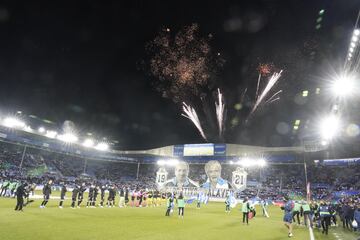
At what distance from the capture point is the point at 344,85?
24.8 m

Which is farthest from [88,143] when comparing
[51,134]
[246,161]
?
[246,161]

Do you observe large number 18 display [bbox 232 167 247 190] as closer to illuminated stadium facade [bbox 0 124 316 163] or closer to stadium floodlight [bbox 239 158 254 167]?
stadium floodlight [bbox 239 158 254 167]

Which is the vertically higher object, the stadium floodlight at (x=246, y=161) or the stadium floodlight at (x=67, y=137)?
the stadium floodlight at (x=67, y=137)

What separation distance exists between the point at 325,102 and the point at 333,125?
3.88m

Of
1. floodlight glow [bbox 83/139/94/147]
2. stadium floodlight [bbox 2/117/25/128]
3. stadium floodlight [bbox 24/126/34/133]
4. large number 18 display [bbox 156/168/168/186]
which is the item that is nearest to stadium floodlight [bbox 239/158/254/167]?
large number 18 display [bbox 156/168/168/186]

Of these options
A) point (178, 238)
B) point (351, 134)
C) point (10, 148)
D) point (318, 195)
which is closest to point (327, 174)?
point (318, 195)

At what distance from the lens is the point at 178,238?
1413 centimetres

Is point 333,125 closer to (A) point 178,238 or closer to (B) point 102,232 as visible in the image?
(A) point 178,238

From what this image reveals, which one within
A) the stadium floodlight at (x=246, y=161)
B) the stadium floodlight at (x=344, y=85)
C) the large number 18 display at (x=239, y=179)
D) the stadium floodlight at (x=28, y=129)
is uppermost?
the stadium floodlight at (x=28, y=129)

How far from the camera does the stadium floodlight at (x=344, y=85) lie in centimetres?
2400

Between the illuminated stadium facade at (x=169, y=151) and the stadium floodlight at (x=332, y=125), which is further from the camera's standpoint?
the illuminated stadium facade at (x=169, y=151)

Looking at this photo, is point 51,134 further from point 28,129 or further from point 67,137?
point 28,129

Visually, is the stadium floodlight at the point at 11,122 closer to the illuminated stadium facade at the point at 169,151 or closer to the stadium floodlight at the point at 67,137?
the illuminated stadium facade at the point at 169,151

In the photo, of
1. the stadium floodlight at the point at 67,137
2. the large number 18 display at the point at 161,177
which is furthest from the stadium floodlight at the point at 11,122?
the large number 18 display at the point at 161,177
